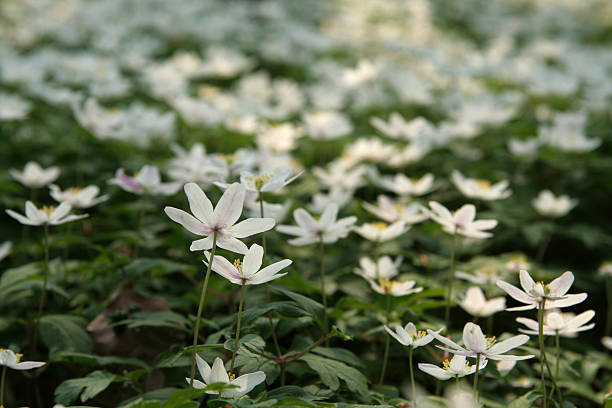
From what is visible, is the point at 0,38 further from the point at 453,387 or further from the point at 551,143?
the point at 453,387

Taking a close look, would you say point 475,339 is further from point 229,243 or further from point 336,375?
point 229,243

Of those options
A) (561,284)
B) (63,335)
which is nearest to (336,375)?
(561,284)

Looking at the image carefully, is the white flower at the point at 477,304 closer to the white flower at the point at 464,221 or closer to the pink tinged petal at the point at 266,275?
the white flower at the point at 464,221

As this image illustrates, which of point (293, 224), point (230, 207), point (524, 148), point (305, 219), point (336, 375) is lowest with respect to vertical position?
point (293, 224)

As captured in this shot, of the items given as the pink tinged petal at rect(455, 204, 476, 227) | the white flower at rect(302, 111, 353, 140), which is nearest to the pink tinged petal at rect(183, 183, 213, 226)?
the pink tinged petal at rect(455, 204, 476, 227)

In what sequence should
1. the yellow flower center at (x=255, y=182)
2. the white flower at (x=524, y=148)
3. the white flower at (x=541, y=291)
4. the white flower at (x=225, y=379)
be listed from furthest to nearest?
the white flower at (x=524, y=148) → the yellow flower center at (x=255, y=182) → the white flower at (x=541, y=291) → the white flower at (x=225, y=379)

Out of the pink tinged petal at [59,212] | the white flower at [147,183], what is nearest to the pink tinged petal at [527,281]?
the white flower at [147,183]

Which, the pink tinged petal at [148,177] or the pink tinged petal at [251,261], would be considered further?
the pink tinged petal at [148,177]
